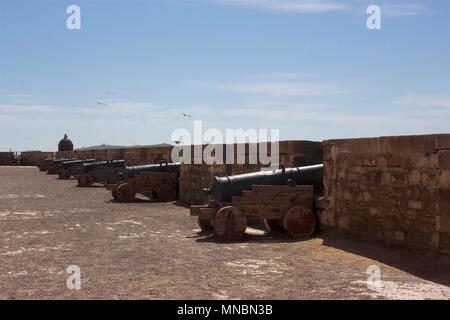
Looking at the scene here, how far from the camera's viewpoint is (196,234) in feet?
27.4

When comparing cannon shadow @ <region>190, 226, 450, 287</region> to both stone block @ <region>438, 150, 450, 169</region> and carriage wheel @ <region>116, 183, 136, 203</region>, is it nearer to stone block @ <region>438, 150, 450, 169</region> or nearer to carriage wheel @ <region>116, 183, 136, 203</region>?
stone block @ <region>438, 150, 450, 169</region>

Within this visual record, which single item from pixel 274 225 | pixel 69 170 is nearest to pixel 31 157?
pixel 69 170

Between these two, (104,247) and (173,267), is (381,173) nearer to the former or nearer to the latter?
(173,267)

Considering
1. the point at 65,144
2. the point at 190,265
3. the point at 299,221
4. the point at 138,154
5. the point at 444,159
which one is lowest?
the point at 190,265

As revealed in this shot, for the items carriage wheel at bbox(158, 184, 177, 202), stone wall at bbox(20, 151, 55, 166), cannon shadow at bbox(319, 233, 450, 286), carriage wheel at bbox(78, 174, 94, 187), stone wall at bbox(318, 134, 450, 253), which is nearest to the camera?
cannon shadow at bbox(319, 233, 450, 286)

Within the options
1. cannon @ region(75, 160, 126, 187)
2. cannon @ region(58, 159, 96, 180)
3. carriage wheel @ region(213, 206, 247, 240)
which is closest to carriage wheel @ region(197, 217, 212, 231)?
carriage wheel @ region(213, 206, 247, 240)

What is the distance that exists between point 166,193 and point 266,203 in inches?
263

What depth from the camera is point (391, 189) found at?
6.72 metres

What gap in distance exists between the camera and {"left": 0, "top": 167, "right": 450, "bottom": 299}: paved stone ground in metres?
4.74

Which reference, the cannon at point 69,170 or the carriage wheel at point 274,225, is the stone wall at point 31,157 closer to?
the cannon at point 69,170

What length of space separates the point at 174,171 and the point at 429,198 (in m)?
9.54

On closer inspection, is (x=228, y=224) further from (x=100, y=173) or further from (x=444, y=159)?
(x=100, y=173)

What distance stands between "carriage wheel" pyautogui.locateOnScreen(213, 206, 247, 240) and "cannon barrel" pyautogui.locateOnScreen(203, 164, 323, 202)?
58 cm

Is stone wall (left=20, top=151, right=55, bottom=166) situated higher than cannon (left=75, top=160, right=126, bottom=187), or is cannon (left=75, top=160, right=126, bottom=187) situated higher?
stone wall (left=20, top=151, right=55, bottom=166)
